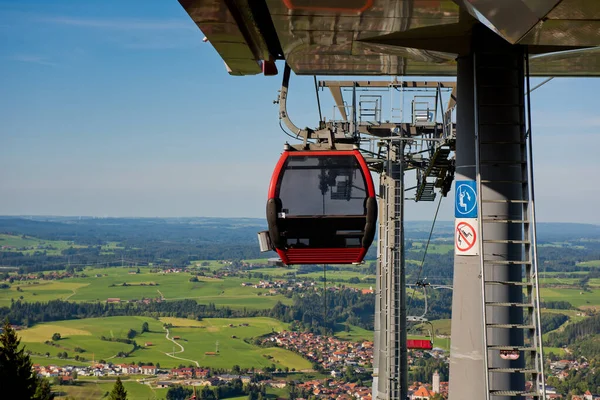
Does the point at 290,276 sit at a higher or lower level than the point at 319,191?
lower

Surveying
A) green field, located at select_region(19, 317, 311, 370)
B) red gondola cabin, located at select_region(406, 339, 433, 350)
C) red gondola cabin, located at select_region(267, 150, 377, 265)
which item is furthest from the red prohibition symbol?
green field, located at select_region(19, 317, 311, 370)

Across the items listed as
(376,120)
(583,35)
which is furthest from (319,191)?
(376,120)

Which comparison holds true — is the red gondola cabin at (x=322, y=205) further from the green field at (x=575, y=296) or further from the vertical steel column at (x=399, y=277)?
the green field at (x=575, y=296)

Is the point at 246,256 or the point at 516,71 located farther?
the point at 246,256

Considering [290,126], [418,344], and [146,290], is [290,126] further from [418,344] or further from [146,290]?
[146,290]

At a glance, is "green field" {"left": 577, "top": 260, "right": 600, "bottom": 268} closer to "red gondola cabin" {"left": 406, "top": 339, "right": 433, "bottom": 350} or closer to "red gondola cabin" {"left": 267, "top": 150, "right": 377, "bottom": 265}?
"red gondola cabin" {"left": 406, "top": 339, "right": 433, "bottom": 350}

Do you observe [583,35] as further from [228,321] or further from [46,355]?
[228,321]

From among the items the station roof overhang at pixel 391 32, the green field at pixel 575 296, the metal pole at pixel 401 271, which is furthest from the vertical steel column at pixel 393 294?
the green field at pixel 575 296
